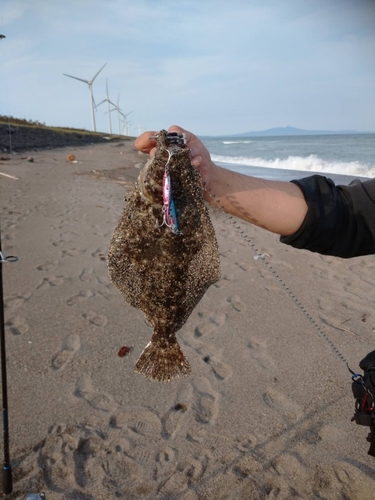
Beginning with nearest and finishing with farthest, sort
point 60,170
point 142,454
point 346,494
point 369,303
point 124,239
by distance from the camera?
point 124,239 → point 346,494 → point 142,454 → point 369,303 → point 60,170

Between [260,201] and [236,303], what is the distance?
3833 mm

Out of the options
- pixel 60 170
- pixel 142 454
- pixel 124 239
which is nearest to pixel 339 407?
pixel 142 454

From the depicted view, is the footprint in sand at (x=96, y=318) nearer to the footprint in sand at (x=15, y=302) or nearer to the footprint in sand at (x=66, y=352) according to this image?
the footprint in sand at (x=66, y=352)

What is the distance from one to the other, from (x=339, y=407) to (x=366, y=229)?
2.44 metres

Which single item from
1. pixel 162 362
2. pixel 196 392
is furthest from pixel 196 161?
pixel 196 392

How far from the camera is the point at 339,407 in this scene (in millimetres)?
4141

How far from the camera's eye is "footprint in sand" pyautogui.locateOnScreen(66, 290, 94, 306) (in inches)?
235

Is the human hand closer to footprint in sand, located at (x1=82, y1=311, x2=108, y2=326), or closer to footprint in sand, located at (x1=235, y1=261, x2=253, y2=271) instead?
footprint in sand, located at (x1=82, y1=311, x2=108, y2=326)

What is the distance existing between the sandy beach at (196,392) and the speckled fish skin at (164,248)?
1.54 feet

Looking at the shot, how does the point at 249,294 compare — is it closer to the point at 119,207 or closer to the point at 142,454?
the point at 142,454

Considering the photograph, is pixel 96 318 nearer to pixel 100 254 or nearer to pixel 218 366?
pixel 218 366

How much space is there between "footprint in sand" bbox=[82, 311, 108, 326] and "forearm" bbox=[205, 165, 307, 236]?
345 cm

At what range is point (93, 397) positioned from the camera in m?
4.11

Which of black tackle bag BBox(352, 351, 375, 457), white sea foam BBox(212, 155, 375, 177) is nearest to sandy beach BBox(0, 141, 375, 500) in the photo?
black tackle bag BBox(352, 351, 375, 457)
